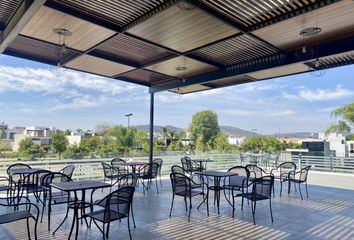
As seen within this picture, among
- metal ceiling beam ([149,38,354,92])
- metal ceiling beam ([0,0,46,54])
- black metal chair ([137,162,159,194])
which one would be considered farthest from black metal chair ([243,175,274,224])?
metal ceiling beam ([0,0,46,54])

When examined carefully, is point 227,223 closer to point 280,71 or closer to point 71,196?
point 71,196

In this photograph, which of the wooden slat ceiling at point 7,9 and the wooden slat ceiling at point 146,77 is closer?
the wooden slat ceiling at point 7,9

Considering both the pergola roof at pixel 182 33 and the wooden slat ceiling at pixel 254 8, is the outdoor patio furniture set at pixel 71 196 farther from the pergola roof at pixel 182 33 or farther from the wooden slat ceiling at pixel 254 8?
the wooden slat ceiling at pixel 254 8

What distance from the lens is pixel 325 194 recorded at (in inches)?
261

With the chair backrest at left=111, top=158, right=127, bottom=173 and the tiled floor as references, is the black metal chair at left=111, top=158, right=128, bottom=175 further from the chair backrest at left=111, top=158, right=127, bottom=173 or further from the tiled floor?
the tiled floor

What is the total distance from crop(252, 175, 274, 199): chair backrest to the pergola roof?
238cm

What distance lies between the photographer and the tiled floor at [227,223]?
12.0 feet

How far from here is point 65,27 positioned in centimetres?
452

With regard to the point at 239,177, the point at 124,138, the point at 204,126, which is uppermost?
the point at 204,126

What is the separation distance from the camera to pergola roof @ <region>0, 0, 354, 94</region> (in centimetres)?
384

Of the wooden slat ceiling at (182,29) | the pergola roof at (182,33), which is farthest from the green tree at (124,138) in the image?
the wooden slat ceiling at (182,29)

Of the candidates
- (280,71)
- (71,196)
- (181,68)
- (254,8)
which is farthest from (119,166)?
(254,8)

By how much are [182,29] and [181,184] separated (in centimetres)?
257

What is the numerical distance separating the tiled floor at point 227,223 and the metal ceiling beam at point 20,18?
290 cm
